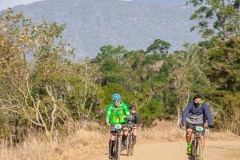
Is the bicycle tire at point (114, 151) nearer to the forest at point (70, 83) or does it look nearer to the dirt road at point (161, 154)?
the dirt road at point (161, 154)

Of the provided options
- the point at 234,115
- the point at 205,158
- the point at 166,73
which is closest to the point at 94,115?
the point at 234,115

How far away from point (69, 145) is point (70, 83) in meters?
17.8

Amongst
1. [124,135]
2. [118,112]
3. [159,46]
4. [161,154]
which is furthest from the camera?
[159,46]

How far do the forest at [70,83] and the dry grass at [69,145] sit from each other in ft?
8.30

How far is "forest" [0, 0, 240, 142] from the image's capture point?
919 inches

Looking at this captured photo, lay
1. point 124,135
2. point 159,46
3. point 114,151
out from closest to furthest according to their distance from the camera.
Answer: point 114,151
point 124,135
point 159,46

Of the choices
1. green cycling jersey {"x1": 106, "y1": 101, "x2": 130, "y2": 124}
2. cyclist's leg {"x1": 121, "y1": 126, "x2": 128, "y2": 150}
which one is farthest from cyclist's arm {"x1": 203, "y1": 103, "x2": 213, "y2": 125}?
cyclist's leg {"x1": 121, "y1": 126, "x2": 128, "y2": 150}

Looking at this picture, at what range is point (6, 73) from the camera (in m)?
24.8

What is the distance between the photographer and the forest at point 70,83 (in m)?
23.3

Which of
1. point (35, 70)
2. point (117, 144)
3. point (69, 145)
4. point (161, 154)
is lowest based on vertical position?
point (161, 154)

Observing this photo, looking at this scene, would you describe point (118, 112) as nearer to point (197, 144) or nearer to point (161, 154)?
point (197, 144)

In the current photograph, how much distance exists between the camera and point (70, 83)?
32562mm

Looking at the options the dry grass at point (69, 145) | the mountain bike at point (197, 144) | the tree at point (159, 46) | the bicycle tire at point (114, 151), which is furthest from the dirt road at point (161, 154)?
the tree at point (159, 46)

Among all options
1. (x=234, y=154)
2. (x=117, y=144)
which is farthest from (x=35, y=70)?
(x=117, y=144)
